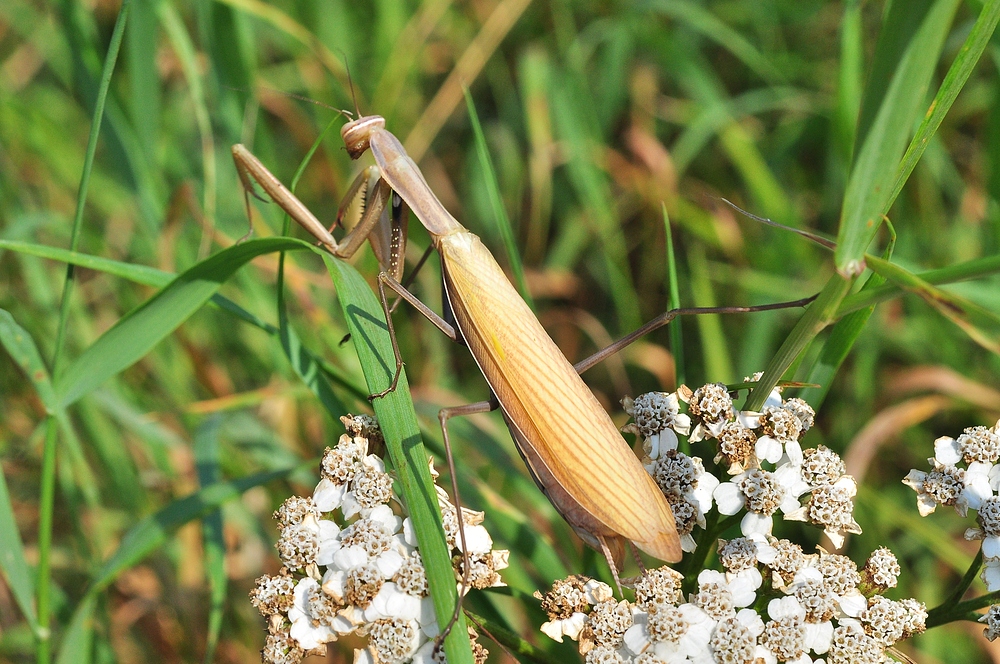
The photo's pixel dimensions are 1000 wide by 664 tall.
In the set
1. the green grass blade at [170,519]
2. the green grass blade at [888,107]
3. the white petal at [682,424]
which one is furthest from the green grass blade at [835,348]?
the green grass blade at [170,519]

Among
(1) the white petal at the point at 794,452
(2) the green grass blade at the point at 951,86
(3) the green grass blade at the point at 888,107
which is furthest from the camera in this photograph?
(1) the white petal at the point at 794,452

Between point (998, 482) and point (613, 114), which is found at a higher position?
point (613, 114)

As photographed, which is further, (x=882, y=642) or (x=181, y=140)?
(x=181, y=140)

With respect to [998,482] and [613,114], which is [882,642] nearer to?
[998,482]

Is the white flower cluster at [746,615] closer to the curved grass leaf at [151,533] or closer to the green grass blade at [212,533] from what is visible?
the curved grass leaf at [151,533]

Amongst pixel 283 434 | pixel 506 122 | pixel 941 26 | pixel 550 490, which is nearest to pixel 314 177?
pixel 506 122

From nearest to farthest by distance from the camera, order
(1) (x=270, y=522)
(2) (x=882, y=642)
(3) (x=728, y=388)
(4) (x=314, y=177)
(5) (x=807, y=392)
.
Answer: (2) (x=882, y=642), (3) (x=728, y=388), (5) (x=807, y=392), (1) (x=270, y=522), (4) (x=314, y=177)

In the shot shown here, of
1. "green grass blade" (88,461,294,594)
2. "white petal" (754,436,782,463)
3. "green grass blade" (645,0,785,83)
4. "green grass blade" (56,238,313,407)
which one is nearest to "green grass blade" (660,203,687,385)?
"white petal" (754,436,782,463)
